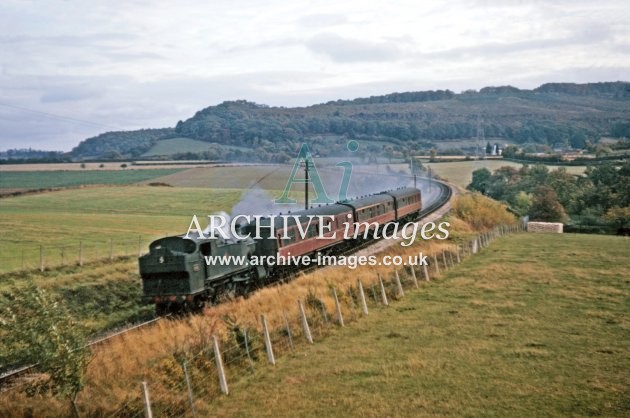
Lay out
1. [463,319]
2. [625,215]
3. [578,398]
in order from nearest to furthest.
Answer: [578,398] < [463,319] < [625,215]

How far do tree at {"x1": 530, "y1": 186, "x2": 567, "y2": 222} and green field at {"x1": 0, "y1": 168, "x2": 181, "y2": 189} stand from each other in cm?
5213

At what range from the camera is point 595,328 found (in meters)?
18.9

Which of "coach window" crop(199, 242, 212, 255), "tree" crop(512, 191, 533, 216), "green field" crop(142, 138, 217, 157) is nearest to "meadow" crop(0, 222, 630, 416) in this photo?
"coach window" crop(199, 242, 212, 255)

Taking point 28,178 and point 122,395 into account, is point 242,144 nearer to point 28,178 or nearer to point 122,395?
point 28,178

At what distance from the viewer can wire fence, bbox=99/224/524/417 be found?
43.5 ft

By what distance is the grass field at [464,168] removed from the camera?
108 meters

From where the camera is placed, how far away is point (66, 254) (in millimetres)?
33281

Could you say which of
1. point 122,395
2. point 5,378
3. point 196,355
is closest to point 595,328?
point 196,355

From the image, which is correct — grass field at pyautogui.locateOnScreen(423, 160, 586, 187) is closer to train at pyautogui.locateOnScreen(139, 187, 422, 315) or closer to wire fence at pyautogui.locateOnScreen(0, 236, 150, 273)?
train at pyautogui.locateOnScreen(139, 187, 422, 315)

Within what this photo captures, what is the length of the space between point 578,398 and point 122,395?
10194mm

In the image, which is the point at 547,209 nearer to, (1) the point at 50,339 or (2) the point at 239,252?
(2) the point at 239,252

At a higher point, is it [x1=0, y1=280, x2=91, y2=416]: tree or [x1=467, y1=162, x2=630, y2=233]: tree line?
[x1=0, y1=280, x2=91, y2=416]: tree

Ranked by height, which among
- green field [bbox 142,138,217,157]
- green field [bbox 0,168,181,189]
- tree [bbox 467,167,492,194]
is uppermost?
green field [bbox 142,138,217,157]

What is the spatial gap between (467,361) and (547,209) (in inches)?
2338
